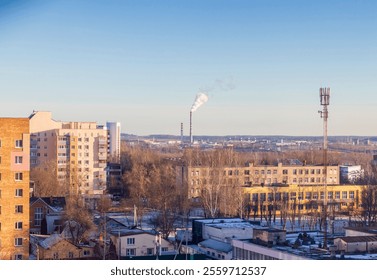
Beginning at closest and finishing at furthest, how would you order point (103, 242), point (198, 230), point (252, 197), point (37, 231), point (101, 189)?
point (103, 242)
point (198, 230)
point (37, 231)
point (252, 197)
point (101, 189)

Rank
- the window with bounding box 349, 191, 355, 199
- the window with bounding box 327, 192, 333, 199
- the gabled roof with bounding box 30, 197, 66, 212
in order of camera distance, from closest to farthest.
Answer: the gabled roof with bounding box 30, 197, 66, 212 → the window with bounding box 327, 192, 333, 199 → the window with bounding box 349, 191, 355, 199

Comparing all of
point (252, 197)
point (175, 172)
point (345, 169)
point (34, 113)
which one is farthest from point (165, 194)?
point (345, 169)

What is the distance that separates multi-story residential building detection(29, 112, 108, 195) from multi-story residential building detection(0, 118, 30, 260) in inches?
320

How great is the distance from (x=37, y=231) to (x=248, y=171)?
5897mm

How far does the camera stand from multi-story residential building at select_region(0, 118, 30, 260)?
4504 millimetres

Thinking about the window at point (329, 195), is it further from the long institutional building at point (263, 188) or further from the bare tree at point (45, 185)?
Answer: the bare tree at point (45, 185)

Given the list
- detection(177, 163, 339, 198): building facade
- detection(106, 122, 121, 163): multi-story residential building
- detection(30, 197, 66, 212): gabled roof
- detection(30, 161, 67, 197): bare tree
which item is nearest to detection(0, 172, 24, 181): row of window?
detection(30, 197, 66, 212): gabled roof

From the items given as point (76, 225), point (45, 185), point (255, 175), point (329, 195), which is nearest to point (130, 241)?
point (76, 225)

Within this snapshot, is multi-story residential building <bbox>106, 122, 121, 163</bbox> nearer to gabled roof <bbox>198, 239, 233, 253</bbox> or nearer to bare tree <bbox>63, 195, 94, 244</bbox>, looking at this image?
bare tree <bbox>63, 195, 94, 244</bbox>

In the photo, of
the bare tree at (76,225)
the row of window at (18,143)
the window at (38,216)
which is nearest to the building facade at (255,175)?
the window at (38,216)

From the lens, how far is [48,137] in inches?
531

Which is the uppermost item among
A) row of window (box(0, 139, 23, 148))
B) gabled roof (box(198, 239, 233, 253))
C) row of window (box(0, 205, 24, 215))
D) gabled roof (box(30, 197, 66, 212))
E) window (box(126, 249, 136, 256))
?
row of window (box(0, 139, 23, 148))
